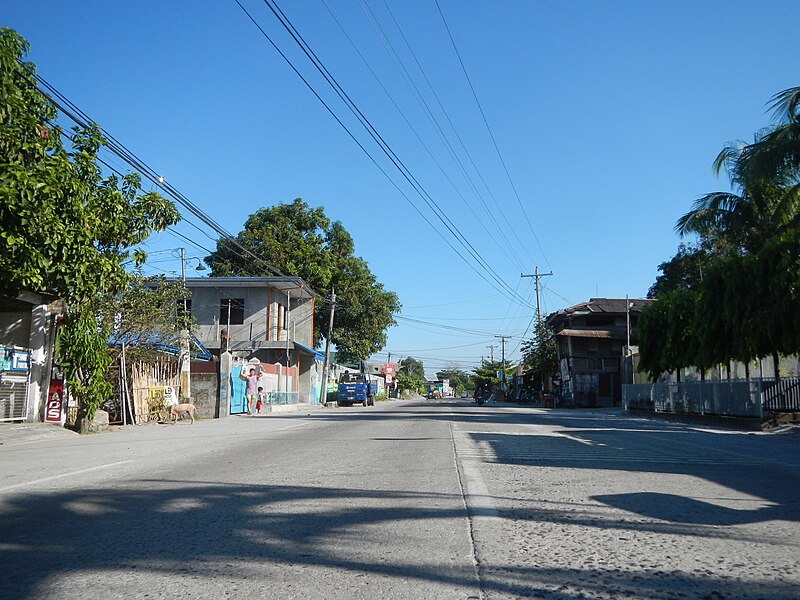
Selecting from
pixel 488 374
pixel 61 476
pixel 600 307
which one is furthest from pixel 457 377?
pixel 61 476

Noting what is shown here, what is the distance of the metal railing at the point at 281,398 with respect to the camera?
39.7m

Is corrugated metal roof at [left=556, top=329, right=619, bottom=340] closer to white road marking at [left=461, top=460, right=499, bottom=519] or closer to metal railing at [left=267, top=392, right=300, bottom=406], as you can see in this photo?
metal railing at [left=267, top=392, right=300, bottom=406]

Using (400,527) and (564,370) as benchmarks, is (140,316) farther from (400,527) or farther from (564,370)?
(564,370)

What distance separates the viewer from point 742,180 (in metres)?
22.7

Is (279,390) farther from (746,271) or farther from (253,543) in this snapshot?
(253,543)

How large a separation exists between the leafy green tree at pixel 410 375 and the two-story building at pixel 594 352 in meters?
65.3

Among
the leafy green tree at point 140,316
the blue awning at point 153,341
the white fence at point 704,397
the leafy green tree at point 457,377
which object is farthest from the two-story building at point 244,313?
the leafy green tree at point 457,377

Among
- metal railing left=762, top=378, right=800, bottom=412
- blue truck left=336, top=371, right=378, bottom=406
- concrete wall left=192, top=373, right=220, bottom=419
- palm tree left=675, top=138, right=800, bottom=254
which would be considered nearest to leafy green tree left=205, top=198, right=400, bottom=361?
blue truck left=336, top=371, right=378, bottom=406

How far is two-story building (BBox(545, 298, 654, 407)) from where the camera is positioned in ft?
172

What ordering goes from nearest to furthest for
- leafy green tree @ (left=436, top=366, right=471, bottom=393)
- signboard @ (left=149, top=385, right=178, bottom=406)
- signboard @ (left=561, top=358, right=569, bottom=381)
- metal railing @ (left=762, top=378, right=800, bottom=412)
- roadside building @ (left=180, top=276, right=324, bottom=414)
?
metal railing @ (left=762, top=378, right=800, bottom=412)
signboard @ (left=149, top=385, right=178, bottom=406)
roadside building @ (left=180, top=276, right=324, bottom=414)
signboard @ (left=561, top=358, right=569, bottom=381)
leafy green tree @ (left=436, top=366, right=471, bottom=393)

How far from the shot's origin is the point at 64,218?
13.5 m

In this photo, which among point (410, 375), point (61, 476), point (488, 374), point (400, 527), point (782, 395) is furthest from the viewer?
point (410, 375)

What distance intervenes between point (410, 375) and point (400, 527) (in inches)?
5556

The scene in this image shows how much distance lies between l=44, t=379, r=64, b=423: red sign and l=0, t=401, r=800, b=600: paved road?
283 inches
